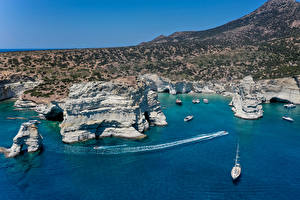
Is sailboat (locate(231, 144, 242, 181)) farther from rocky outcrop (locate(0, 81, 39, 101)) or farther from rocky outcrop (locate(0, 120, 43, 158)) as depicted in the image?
rocky outcrop (locate(0, 81, 39, 101))

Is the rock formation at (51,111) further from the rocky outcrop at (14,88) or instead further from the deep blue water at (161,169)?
the rocky outcrop at (14,88)

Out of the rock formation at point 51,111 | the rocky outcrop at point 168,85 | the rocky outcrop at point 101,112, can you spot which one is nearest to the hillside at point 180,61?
the rocky outcrop at point 168,85

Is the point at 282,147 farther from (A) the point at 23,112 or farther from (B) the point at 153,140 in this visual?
(A) the point at 23,112

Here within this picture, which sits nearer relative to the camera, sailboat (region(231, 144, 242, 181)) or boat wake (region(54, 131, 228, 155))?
sailboat (region(231, 144, 242, 181))

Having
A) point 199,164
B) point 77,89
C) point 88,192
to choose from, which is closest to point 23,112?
point 77,89

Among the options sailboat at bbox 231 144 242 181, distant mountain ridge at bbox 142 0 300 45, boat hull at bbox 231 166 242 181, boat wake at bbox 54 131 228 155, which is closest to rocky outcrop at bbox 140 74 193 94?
boat wake at bbox 54 131 228 155

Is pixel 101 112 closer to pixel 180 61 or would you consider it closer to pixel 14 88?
pixel 14 88
